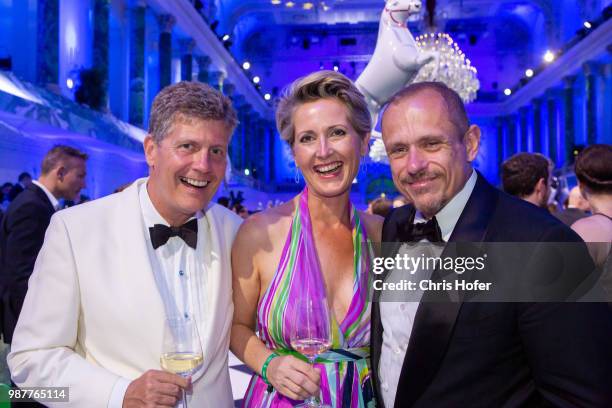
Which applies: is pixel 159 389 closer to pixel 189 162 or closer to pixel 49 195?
pixel 189 162

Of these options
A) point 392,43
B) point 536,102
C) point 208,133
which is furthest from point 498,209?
point 536,102

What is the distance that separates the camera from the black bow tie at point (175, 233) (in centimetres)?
224

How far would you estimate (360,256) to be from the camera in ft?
8.19

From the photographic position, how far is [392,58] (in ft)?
18.3

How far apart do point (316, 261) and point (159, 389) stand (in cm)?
89

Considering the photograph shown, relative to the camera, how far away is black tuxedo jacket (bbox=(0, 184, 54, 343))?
14.1 feet

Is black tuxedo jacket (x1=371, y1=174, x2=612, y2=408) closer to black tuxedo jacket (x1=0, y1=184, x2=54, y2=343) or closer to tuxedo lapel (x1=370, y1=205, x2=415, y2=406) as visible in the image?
tuxedo lapel (x1=370, y1=205, x2=415, y2=406)

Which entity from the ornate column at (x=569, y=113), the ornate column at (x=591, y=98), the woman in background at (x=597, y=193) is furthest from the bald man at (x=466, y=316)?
the ornate column at (x=569, y=113)

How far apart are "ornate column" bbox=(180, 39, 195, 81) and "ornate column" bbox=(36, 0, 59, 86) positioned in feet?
28.6

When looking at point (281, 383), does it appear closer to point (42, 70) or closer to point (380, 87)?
point (380, 87)

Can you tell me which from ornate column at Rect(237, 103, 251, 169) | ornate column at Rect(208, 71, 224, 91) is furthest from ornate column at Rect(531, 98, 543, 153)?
ornate column at Rect(208, 71, 224, 91)

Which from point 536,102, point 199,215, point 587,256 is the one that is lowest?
point 587,256

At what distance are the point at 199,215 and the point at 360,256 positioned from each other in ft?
2.33

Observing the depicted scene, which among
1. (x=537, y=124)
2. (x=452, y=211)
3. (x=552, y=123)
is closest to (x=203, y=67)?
(x=552, y=123)
